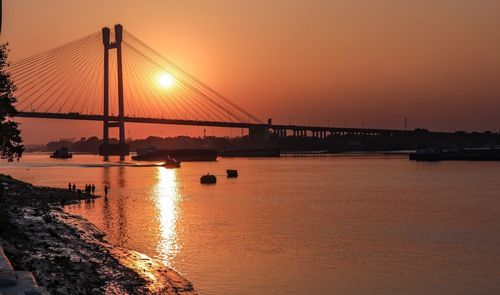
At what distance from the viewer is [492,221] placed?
3403 centimetres

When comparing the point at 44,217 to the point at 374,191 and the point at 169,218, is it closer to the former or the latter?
the point at 169,218

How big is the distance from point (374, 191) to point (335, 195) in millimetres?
6844

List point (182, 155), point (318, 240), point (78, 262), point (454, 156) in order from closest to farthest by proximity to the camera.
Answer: point (78, 262) → point (318, 240) → point (454, 156) → point (182, 155)

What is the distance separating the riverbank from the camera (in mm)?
15578

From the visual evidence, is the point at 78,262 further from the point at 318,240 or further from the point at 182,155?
the point at 182,155

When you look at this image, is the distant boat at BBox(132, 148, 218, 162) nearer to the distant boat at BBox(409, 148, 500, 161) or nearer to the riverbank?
the distant boat at BBox(409, 148, 500, 161)

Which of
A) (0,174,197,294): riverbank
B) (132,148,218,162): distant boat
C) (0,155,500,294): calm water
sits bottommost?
(0,155,500,294): calm water

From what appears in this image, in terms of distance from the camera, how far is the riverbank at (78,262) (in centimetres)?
1558

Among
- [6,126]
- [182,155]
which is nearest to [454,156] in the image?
[182,155]

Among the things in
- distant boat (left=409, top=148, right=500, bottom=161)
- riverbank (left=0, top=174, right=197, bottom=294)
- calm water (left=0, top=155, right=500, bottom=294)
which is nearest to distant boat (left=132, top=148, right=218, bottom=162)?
distant boat (left=409, top=148, right=500, bottom=161)

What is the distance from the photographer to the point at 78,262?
18.5 metres

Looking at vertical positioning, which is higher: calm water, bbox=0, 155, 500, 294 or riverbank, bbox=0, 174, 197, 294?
riverbank, bbox=0, 174, 197, 294

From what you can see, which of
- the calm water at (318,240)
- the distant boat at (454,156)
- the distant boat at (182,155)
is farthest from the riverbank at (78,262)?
the distant boat at (182,155)

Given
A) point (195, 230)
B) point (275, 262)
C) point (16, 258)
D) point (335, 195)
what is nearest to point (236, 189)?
point (335, 195)
